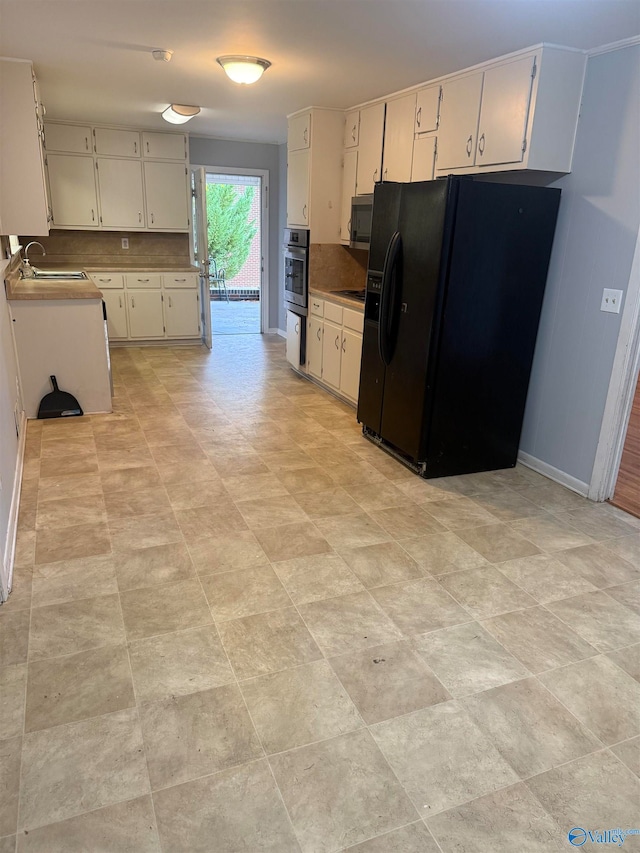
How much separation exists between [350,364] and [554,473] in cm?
187

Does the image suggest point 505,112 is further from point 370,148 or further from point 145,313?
point 145,313

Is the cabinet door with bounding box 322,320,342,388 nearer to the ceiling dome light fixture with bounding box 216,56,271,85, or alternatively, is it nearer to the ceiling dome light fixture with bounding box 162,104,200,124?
the ceiling dome light fixture with bounding box 216,56,271,85

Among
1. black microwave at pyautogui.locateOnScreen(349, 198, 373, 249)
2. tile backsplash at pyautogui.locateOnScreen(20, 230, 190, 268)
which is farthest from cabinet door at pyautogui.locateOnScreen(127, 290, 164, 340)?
black microwave at pyautogui.locateOnScreen(349, 198, 373, 249)

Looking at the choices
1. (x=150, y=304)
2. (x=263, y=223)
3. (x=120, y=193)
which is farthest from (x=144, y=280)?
(x=263, y=223)

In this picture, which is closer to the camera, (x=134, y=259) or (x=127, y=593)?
(x=127, y=593)

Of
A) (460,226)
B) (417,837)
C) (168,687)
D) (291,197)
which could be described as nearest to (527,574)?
(417,837)

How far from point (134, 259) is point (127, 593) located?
5.69 meters

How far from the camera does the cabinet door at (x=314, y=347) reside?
5381 mm

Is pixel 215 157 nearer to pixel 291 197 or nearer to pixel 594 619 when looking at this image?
pixel 291 197

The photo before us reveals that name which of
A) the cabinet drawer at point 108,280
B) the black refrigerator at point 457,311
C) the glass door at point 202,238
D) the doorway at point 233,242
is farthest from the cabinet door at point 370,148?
the doorway at point 233,242

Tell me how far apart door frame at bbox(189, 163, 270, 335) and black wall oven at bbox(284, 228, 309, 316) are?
1.86 metres

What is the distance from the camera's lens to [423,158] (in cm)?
413

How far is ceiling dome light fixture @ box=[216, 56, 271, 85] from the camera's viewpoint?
3494mm

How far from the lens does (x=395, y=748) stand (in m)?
1.72
